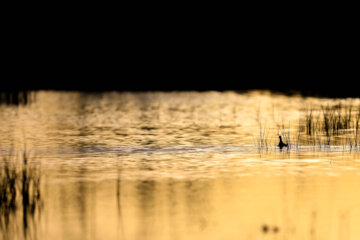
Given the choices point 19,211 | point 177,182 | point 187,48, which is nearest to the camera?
point 19,211

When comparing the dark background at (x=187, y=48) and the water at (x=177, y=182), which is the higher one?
the dark background at (x=187, y=48)

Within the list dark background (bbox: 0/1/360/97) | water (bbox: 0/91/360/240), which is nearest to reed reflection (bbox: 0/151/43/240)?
water (bbox: 0/91/360/240)

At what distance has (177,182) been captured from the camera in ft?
43.4

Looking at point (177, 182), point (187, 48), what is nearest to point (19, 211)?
point (177, 182)

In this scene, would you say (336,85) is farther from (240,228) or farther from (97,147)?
(240,228)

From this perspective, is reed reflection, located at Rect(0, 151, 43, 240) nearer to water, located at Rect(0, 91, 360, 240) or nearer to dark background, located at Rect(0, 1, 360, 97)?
water, located at Rect(0, 91, 360, 240)

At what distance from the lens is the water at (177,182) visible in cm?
990

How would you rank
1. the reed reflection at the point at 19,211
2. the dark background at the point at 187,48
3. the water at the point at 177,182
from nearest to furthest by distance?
the reed reflection at the point at 19,211 → the water at the point at 177,182 → the dark background at the point at 187,48

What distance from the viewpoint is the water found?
9.90 m

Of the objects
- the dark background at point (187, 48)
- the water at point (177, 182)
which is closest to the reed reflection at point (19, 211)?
the water at point (177, 182)

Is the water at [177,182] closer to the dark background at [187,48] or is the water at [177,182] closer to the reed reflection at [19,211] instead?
the reed reflection at [19,211]

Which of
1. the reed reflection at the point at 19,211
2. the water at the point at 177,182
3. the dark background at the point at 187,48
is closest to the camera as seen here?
the reed reflection at the point at 19,211

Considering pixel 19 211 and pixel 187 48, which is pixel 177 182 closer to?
pixel 19 211

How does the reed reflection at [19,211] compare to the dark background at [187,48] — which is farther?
the dark background at [187,48]
